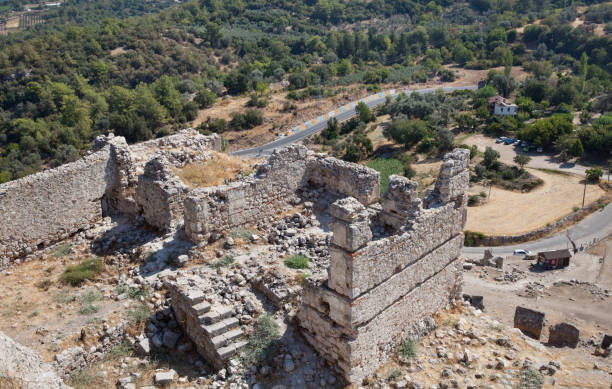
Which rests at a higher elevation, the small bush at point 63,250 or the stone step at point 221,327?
the stone step at point 221,327

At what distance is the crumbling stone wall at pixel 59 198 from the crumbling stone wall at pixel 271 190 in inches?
188

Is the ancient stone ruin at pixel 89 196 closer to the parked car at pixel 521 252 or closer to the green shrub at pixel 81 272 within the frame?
the green shrub at pixel 81 272

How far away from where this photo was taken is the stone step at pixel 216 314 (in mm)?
12745

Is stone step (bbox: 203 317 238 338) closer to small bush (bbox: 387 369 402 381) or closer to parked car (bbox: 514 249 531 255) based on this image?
small bush (bbox: 387 369 402 381)

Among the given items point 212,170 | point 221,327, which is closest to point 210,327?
point 221,327

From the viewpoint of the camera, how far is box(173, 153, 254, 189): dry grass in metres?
19.6

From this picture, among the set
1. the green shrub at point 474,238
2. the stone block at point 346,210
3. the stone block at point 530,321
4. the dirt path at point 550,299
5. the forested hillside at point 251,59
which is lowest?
the green shrub at point 474,238

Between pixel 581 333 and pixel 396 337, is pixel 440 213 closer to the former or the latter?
pixel 396 337

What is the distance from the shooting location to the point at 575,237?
39.2 m

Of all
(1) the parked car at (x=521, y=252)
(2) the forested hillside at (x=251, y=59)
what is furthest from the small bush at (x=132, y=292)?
(2) the forested hillside at (x=251, y=59)

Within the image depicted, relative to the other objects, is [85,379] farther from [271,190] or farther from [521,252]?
[521,252]

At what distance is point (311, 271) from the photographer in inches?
574

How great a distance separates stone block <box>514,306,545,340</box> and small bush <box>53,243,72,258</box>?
16123 mm

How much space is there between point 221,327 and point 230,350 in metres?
0.60
